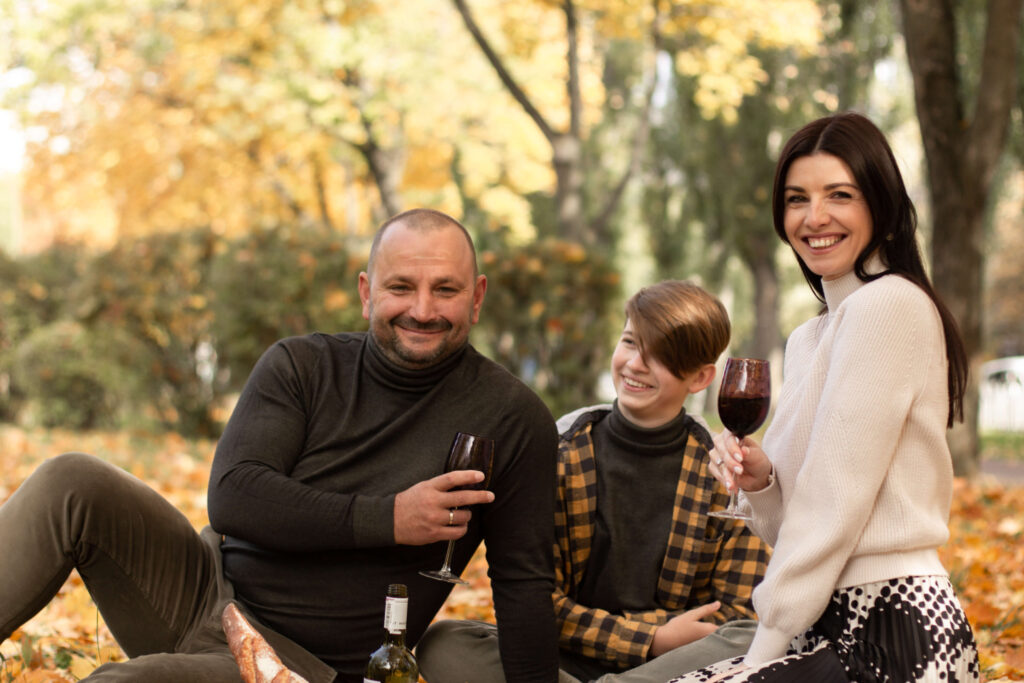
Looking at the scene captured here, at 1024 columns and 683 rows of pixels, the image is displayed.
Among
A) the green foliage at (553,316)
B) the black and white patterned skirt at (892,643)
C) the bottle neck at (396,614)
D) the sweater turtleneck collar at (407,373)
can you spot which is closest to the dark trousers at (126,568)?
the bottle neck at (396,614)

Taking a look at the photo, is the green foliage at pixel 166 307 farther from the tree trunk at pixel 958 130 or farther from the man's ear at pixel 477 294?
the man's ear at pixel 477 294

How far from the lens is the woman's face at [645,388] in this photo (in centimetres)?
338

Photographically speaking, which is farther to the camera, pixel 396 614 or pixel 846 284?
pixel 846 284

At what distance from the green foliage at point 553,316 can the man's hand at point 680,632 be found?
631cm

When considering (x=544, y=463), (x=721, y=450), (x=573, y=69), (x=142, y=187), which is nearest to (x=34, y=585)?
(x=544, y=463)

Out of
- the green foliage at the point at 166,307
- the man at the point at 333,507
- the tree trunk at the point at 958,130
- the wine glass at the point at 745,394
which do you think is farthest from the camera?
the green foliage at the point at 166,307

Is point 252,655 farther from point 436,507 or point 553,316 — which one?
point 553,316

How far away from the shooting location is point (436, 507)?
270cm

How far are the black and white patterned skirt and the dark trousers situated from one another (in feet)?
4.58

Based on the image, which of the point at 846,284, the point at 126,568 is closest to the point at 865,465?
the point at 846,284

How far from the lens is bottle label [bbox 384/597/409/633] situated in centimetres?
Answer: 257

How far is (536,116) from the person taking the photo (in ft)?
37.8

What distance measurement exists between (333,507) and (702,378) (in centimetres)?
142

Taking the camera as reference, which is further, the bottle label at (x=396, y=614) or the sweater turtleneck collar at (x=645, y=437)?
the sweater turtleneck collar at (x=645, y=437)
